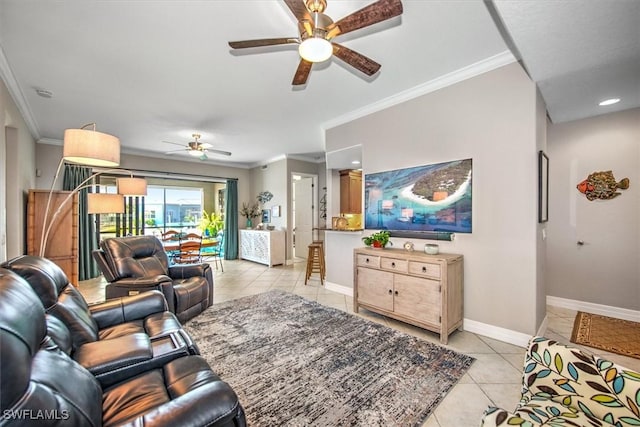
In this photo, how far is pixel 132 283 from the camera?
2791mm

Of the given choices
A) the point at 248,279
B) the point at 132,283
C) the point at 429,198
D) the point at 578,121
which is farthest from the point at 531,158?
the point at 248,279

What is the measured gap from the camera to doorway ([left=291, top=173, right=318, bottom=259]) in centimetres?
696

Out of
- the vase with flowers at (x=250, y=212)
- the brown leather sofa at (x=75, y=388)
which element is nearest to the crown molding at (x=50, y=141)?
the vase with flowers at (x=250, y=212)

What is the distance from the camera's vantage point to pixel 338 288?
4.20 meters

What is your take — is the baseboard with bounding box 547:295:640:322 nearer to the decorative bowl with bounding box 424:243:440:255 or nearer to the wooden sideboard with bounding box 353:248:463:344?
the wooden sideboard with bounding box 353:248:463:344

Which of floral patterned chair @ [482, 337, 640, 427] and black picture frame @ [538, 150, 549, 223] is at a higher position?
black picture frame @ [538, 150, 549, 223]

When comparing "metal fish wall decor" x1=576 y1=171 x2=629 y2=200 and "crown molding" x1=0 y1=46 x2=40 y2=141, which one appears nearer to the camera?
"crown molding" x1=0 y1=46 x2=40 y2=141

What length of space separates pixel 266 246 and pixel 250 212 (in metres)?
1.62

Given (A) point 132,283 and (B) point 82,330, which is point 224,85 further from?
(B) point 82,330

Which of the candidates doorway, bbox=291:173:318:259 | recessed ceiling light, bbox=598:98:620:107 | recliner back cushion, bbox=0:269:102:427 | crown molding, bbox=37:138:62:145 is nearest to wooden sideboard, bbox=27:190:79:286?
crown molding, bbox=37:138:62:145

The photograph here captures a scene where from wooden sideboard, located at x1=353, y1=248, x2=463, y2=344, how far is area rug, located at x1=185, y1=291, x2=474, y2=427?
0.68ft

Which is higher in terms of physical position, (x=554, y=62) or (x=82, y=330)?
(x=554, y=62)

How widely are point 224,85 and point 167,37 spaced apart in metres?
0.85

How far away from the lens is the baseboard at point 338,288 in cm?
404
